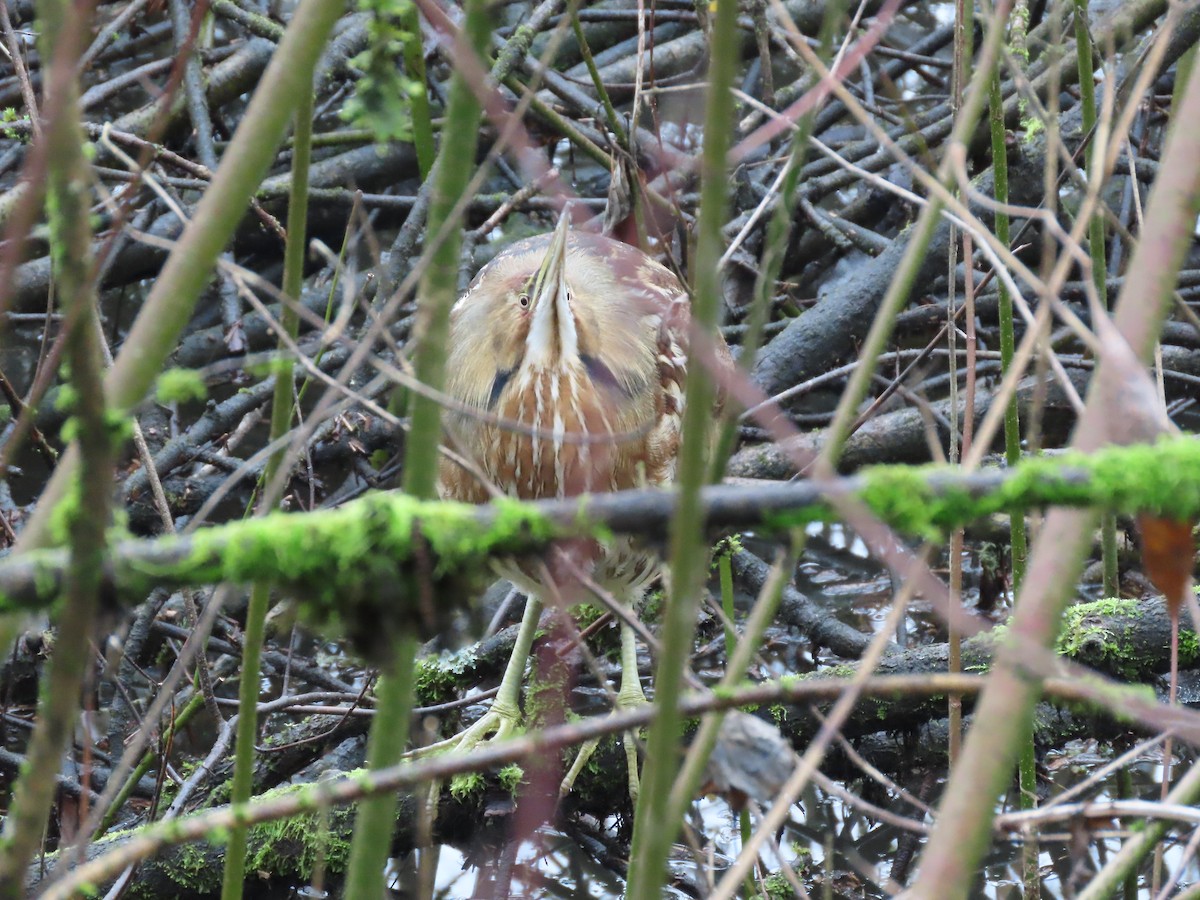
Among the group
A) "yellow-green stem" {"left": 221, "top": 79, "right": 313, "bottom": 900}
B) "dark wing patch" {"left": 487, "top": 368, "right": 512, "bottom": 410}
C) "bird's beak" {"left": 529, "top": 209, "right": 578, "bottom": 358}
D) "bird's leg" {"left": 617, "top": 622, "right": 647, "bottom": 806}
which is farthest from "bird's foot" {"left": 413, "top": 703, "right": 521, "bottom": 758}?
"yellow-green stem" {"left": 221, "top": 79, "right": 313, "bottom": 900}

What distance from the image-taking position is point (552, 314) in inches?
101

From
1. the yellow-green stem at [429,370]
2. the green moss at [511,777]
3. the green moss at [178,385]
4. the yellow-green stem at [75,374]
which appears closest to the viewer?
the yellow-green stem at [75,374]

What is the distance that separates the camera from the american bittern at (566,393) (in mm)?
2623

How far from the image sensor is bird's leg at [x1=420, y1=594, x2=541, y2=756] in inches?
111

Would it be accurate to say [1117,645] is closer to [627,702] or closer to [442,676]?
[627,702]

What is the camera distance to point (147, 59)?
5082 mm

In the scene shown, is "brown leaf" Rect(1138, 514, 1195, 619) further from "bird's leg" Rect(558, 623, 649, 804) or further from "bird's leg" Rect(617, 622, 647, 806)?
"bird's leg" Rect(617, 622, 647, 806)

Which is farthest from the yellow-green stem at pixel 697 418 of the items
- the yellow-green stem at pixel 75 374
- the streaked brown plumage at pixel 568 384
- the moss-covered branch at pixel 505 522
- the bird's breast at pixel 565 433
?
the bird's breast at pixel 565 433

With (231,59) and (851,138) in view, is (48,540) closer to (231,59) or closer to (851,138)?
(231,59)

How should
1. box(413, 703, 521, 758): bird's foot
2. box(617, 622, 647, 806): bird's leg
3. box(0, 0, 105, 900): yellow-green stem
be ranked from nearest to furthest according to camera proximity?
box(0, 0, 105, 900): yellow-green stem, box(413, 703, 521, 758): bird's foot, box(617, 622, 647, 806): bird's leg

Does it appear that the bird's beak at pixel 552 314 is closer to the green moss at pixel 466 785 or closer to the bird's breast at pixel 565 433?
the bird's breast at pixel 565 433

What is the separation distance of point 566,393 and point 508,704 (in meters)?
0.72

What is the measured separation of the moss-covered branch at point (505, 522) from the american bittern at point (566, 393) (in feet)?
4.93

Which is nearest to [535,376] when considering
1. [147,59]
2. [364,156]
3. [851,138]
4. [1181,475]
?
[1181,475]
